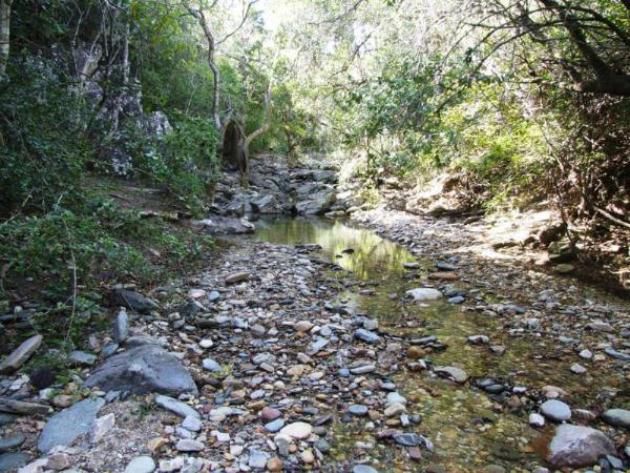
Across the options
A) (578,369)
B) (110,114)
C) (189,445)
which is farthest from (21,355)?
(110,114)

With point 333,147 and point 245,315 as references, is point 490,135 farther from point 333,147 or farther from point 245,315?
point 333,147

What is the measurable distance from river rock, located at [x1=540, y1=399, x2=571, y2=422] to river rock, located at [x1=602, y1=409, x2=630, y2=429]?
0.68 feet

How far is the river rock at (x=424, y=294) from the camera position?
208 inches

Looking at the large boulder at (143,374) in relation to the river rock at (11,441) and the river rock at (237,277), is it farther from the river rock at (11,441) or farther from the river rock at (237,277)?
the river rock at (237,277)

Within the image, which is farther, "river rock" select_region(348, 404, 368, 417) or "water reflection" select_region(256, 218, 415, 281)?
"water reflection" select_region(256, 218, 415, 281)

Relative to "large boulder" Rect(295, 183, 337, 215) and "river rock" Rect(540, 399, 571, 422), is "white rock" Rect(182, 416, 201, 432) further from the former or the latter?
"large boulder" Rect(295, 183, 337, 215)

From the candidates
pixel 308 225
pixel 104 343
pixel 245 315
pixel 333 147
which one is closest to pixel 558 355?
pixel 245 315

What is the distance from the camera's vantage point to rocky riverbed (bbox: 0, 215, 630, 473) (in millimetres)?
2328

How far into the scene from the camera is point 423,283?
6023mm

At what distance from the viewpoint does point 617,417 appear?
2707 mm

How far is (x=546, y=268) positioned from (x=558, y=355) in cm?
305

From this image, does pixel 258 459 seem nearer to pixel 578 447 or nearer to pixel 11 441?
pixel 11 441

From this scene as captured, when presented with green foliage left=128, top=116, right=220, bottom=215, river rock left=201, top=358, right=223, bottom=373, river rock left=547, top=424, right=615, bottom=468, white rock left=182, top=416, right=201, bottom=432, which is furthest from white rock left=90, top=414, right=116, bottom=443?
green foliage left=128, top=116, right=220, bottom=215

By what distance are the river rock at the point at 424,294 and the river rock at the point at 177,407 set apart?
3281 mm
